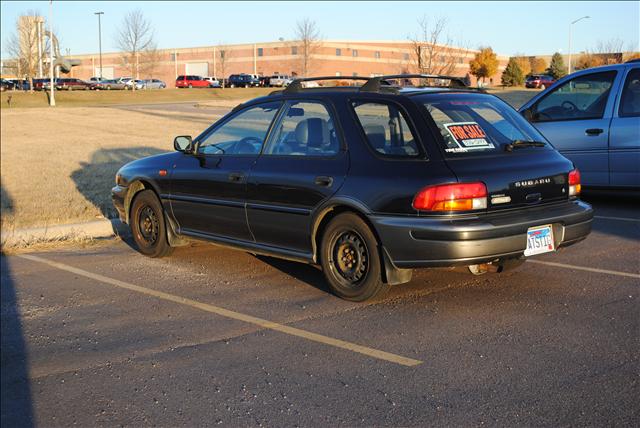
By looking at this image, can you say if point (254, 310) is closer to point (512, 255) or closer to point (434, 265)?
point (434, 265)

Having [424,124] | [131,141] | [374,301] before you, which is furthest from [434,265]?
[131,141]

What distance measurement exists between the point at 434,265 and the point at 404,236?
30 centimetres

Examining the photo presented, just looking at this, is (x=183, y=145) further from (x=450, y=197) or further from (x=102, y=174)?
(x=102, y=174)

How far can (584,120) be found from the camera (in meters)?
9.88

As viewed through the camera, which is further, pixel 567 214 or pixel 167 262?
pixel 167 262

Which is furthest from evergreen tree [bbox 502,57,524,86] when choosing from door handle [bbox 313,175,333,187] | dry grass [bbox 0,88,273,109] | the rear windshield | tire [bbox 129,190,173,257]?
door handle [bbox 313,175,333,187]

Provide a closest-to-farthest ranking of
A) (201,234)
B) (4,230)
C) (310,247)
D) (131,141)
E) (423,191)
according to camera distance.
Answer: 1. (423,191)
2. (310,247)
3. (201,234)
4. (4,230)
5. (131,141)

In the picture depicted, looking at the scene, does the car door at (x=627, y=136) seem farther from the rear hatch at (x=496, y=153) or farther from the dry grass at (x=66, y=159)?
the dry grass at (x=66, y=159)

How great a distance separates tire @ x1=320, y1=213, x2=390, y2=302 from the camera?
5664 millimetres

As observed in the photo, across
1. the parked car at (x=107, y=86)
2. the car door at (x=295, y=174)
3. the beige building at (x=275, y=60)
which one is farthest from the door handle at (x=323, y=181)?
the beige building at (x=275, y=60)

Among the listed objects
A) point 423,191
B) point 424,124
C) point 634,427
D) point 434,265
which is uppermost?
point 424,124

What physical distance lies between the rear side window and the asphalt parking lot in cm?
118

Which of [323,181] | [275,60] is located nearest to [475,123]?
[323,181]

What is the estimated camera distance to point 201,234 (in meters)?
7.16
